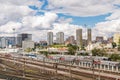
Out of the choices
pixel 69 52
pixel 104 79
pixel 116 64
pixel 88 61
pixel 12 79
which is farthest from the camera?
pixel 69 52

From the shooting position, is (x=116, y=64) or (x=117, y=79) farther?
(x=116, y=64)

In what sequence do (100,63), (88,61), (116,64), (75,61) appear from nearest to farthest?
(116,64) → (100,63) → (88,61) → (75,61)

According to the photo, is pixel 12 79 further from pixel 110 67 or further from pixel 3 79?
pixel 110 67

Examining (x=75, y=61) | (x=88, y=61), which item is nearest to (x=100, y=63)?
(x=88, y=61)

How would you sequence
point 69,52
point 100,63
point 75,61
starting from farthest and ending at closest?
1. point 69,52
2. point 75,61
3. point 100,63

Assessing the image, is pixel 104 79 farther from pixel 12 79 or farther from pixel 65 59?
pixel 65 59

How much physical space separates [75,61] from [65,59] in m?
8.40

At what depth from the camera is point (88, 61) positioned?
11038cm

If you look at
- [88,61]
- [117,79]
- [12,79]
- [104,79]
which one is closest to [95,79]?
[104,79]

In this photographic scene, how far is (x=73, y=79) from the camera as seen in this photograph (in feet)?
232

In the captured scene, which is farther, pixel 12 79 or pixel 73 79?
pixel 73 79

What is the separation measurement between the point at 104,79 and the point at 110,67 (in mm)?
27924

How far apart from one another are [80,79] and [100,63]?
88.9 ft

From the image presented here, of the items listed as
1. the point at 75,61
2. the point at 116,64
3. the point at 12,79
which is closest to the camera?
the point at 12,79
